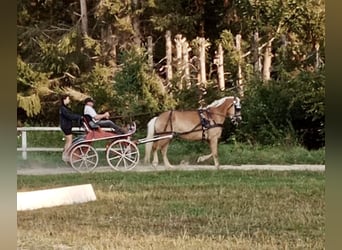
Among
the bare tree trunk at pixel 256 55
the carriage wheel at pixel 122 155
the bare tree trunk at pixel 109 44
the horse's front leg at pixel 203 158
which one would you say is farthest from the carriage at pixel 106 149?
the bare tree trunk at pixel 256 55

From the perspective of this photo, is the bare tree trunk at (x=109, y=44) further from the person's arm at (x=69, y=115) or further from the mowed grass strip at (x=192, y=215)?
the mowed grass strip at (x=192, y=215)

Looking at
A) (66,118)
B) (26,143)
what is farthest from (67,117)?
(26,143)

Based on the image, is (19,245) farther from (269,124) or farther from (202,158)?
(269,124)

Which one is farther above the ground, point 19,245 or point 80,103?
point 80,103

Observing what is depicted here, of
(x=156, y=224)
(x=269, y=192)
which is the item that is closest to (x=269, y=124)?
(x=269, y=192)

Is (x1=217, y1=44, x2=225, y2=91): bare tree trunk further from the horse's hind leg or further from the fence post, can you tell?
the fence post

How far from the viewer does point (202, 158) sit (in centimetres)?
223

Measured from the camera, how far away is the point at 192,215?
200cm

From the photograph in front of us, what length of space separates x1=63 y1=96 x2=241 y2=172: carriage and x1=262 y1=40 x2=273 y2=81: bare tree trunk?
5.8 inches

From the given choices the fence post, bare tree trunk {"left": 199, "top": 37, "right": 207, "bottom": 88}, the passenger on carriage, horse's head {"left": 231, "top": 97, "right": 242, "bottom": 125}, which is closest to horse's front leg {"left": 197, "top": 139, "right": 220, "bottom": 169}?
horse's head {"left": 231, "top": 97, "right": 242, "bottom": 125}

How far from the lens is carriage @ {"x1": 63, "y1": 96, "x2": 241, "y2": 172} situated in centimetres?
222

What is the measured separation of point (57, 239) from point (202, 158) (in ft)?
2.18

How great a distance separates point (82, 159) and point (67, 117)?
18cm
